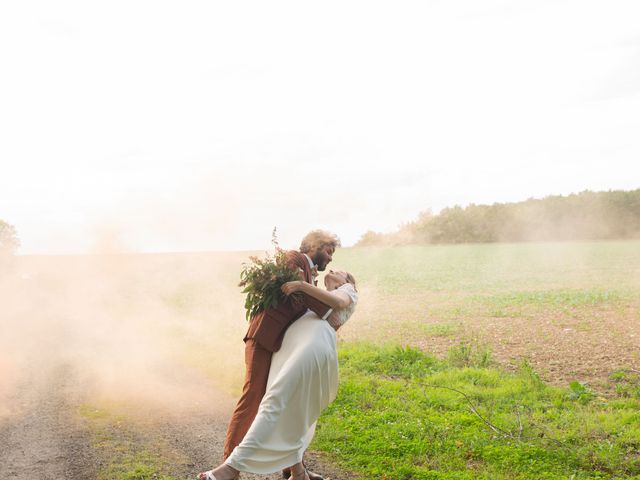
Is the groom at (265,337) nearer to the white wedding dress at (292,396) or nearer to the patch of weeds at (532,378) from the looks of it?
the white wedding dress at (292,396)

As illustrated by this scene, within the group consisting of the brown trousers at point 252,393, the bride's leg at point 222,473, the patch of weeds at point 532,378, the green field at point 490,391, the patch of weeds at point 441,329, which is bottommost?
the patch of weeds at point 441,329

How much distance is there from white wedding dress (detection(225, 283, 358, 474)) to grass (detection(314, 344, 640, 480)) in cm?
142

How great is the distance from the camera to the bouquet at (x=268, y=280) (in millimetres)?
5043

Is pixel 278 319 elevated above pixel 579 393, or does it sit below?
above

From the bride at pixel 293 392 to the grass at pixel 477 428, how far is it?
55.9 inches

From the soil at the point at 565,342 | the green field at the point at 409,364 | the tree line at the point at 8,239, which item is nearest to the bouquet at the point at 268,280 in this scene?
the green field at the point at 409,364

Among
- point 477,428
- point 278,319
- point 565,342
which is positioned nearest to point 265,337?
point 278,319

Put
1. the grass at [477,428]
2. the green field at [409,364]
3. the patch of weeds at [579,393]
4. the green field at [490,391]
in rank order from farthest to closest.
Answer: the patch of weeds at [579,393]
the green field at [409,364]
the green field at [490,391]
the grass at [477,428]

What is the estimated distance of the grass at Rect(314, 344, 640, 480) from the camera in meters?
6.27

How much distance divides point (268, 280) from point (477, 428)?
382 cm

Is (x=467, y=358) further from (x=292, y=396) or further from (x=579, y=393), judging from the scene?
(x=292, y=396)

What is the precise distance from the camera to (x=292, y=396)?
4941 mm

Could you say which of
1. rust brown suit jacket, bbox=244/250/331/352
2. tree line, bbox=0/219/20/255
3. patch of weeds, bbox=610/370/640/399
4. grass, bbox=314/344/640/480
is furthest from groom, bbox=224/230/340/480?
tree line, bbox=0/219/20/255

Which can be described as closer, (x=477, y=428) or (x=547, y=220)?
(x=477, y=428)
